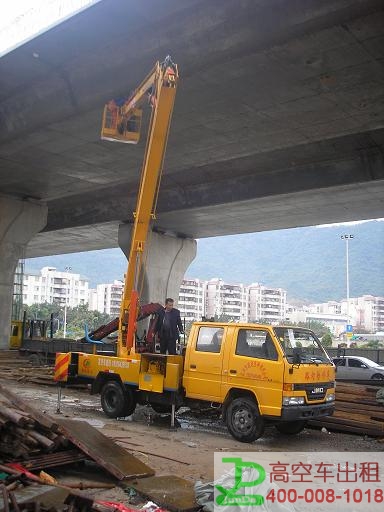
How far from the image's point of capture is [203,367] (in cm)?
1010

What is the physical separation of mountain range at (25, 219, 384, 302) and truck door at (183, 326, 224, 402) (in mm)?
130126

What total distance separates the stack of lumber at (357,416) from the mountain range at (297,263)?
12875cm

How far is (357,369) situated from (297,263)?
486 feet

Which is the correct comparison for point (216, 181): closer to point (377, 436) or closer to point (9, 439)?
point (377, 436)

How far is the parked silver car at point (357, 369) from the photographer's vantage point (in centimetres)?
2102

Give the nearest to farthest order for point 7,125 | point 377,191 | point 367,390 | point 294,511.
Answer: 1. point 294,511
2. point 367,390
3. point 7,125
4. point 377,191

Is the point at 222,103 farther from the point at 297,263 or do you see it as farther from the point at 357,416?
the point at 297,263

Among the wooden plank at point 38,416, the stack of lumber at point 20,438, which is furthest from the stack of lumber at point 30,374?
the stack of lumber at point 20,438

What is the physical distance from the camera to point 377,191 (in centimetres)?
2142

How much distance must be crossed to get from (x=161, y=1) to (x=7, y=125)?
7.53 meters

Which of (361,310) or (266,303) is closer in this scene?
(266,303)

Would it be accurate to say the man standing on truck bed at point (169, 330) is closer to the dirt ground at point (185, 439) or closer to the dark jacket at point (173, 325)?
the dark jacket at point (173, 325)

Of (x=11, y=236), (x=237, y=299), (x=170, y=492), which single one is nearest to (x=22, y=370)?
(x=11, y=236)

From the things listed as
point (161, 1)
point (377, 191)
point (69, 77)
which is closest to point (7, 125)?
point (69, 77)
